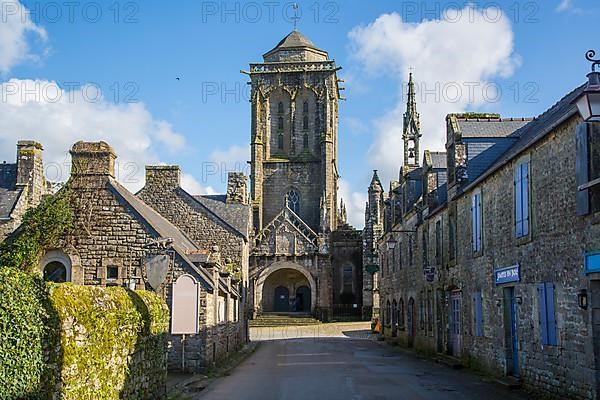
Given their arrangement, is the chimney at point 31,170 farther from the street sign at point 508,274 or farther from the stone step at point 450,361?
the street sign at point 508,274

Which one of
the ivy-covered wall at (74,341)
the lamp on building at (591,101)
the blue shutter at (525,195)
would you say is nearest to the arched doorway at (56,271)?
the ivy-covered wall at (74,341)

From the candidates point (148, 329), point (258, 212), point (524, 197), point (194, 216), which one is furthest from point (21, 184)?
point (258, 212)

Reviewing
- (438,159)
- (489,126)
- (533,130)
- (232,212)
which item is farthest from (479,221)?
(232,212)

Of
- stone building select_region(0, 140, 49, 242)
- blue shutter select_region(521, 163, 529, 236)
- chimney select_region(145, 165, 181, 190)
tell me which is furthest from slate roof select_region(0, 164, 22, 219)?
blue shutter select_region(521, 163, 529, 236)

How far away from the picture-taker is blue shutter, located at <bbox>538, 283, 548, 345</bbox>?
541 inches

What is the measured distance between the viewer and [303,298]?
5662cm

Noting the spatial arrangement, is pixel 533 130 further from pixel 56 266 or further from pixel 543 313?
pixel 56 266

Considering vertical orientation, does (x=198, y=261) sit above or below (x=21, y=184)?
below

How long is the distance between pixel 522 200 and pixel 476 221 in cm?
396

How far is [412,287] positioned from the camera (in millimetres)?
29594

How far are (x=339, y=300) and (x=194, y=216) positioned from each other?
26.6m

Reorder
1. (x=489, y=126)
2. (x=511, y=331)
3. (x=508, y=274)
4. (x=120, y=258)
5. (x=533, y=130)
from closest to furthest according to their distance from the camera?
(x=508, y=274)
(x=511, y=331)
(x=120, y=258)
(x=533, y=130)
(x=489, y=126)

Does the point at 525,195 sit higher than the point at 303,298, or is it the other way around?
the point at 525,195

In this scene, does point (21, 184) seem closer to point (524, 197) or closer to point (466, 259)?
point (466, 259)
